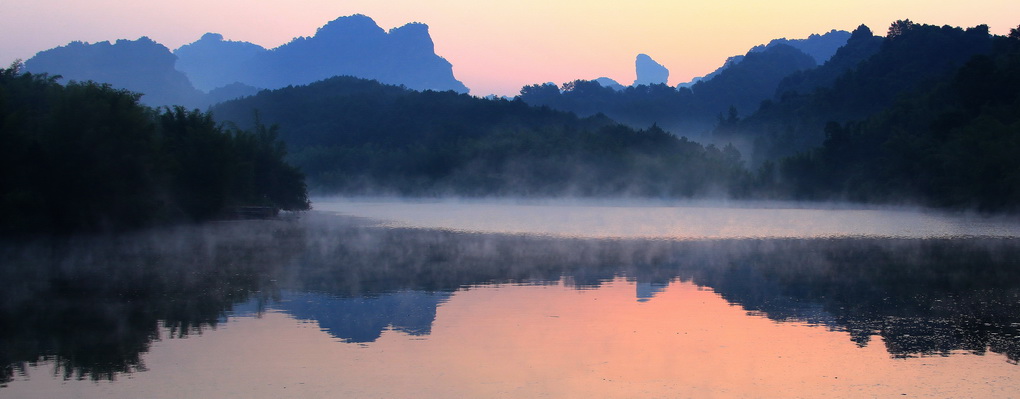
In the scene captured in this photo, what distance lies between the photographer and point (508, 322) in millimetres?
16422

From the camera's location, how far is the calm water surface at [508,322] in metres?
11.7

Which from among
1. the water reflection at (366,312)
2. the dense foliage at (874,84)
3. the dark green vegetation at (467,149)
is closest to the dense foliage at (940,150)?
the dense foliage at (874,84)

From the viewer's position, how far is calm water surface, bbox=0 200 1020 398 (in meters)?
11.7

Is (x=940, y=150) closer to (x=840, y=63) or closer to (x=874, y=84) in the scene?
(x=874, y=84)

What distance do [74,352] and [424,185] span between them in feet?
454

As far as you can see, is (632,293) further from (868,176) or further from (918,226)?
(868,176)

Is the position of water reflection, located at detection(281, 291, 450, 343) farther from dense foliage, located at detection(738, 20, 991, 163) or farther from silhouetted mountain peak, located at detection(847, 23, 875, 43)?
Result: silhouetted mountain peak, located at detection(847, 23, 875, 43)

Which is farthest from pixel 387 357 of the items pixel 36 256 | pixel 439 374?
pixel 36 256

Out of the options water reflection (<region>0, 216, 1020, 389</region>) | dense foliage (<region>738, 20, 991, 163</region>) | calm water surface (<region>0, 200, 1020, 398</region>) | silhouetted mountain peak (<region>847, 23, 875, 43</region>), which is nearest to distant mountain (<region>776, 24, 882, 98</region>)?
silhouetted mountain peak (<region>847, 23, 875, 43</region>)

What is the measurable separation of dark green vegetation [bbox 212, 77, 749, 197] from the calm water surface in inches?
4010

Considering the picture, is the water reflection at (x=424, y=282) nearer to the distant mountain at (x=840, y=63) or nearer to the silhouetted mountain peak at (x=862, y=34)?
the distant mountain at (x=840, y=63)

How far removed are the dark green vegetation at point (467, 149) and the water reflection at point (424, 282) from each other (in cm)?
9620

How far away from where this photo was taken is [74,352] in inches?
527

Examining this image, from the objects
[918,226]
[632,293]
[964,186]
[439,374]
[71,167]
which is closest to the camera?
[439,374]
